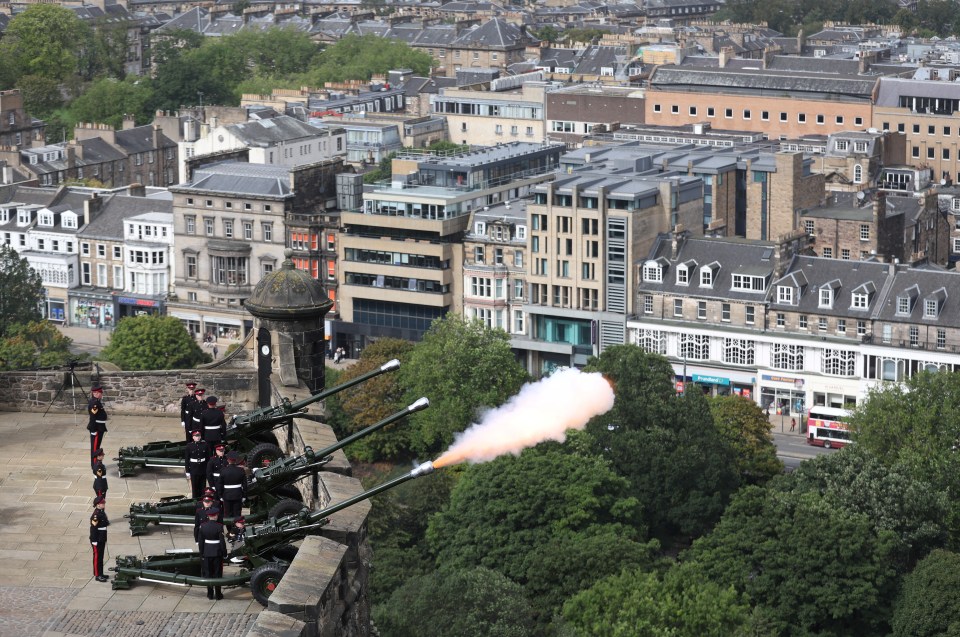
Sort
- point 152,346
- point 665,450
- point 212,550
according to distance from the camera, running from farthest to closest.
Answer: point 152,346 → point 665,450 → point 212,550

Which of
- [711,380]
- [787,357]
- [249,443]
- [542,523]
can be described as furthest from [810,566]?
[249,443]

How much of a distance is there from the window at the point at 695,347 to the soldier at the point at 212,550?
321 feet

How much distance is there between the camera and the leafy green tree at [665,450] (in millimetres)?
98000

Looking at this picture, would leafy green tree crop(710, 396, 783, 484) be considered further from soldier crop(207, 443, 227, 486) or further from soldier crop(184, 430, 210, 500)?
soldier crop(207, 443, 227, 486)

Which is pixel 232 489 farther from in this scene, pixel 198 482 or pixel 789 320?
pixel 789 320

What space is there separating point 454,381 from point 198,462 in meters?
79.1

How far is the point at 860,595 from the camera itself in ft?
275

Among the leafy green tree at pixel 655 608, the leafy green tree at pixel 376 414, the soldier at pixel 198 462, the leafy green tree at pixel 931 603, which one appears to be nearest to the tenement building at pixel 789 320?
the leafy green tree at pixel 376 414

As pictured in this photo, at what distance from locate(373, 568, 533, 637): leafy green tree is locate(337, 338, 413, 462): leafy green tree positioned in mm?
30458

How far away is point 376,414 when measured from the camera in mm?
112625

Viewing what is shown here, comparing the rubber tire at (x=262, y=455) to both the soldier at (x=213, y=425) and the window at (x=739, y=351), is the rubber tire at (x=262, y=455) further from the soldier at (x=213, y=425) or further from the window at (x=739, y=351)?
the window at (x=739, y=351)

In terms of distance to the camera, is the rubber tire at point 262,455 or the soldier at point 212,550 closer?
the soldier at point 212,550

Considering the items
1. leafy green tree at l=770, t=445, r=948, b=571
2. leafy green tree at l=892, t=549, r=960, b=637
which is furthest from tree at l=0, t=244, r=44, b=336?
leafy green tree at l=892, t=549, r=960, b=637

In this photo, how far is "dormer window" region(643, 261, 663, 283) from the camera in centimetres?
12862
